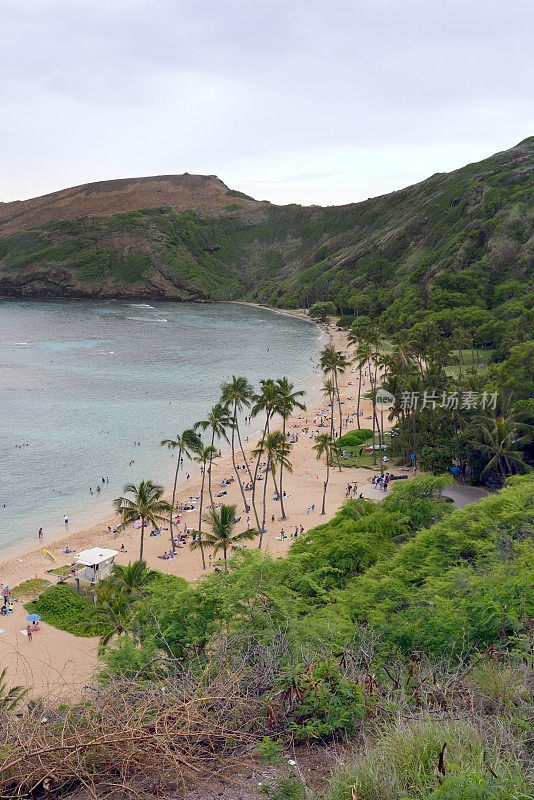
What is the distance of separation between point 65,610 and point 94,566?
277cm

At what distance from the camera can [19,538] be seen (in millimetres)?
40438

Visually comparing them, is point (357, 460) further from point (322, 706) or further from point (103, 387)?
point (322, 706)

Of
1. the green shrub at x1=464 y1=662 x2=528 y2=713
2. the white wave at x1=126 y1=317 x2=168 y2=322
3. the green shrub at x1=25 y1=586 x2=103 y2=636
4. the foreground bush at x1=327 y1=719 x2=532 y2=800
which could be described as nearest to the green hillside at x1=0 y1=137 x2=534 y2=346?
the white wave at x1=126 y1=317 x2=168 y2=322

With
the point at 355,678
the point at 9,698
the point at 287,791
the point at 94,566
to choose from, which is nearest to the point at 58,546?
the point at 94,566

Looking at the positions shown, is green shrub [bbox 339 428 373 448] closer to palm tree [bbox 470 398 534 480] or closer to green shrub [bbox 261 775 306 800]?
palm tree [bbox 470 398 534 480]

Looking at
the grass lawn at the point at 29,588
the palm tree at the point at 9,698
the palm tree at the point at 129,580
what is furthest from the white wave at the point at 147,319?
the palm tree at the point at 9,698

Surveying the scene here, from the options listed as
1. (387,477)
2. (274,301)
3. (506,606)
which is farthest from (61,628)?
(274,301)

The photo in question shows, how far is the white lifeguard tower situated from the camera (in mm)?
32625

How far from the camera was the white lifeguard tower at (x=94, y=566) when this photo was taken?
3262cm

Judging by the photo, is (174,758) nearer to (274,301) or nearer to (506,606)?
(506,606)

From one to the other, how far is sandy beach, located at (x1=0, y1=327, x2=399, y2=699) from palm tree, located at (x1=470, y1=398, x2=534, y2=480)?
335 inches

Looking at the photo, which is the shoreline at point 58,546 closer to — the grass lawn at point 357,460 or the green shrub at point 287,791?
the grass lawn at point 357,460

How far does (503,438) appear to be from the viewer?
3869cm

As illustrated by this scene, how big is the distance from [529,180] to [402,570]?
139750mm
